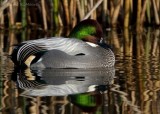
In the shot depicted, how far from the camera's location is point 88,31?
7.40 m

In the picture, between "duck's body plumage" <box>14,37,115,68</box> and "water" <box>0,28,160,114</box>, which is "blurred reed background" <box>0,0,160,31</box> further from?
"duck's body plumage" <box>14,37,115,68</box>

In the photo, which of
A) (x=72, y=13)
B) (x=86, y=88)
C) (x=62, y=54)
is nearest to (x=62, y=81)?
(x=86, y=88)

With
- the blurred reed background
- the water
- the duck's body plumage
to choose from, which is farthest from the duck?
the blurred reed background

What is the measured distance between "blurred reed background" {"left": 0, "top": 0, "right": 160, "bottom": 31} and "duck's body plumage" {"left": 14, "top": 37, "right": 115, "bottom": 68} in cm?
405

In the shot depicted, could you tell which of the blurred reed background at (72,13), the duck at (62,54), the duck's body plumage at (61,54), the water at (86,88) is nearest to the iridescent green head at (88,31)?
the duck at (62,54)

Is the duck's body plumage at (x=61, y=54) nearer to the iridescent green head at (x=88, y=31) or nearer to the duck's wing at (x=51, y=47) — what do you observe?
the duck's wing at (x=51, y=47)

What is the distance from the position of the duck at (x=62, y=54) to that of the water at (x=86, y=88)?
0.33ft

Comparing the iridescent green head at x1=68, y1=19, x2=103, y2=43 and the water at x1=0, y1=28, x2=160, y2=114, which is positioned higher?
the iridescent green head at x1=68, y1=19, x2=103, y2=43

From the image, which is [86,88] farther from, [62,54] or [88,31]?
[88,31]

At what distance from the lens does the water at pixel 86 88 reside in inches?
198

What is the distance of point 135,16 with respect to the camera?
40.1 ft

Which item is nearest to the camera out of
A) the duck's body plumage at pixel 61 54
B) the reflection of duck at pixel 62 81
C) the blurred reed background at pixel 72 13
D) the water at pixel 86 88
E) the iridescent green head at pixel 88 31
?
the water at pixel 86 88

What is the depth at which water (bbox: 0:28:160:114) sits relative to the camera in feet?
16.5

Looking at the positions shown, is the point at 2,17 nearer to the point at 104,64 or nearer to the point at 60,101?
the point at 104,64
